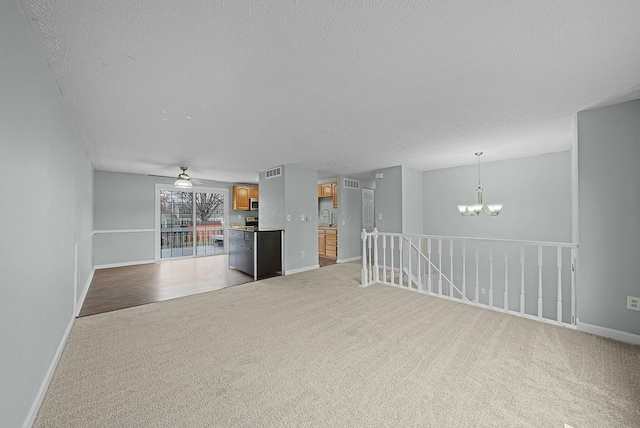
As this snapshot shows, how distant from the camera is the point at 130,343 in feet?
8.09

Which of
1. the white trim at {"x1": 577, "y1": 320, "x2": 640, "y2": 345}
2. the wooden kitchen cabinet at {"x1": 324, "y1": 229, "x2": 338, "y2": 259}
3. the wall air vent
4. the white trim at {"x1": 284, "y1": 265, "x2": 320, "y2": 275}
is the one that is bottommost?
the white trim at {"x1": 284, "y1": 265, "x2": 320, "y2": 275}

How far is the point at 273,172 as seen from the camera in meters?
5.79

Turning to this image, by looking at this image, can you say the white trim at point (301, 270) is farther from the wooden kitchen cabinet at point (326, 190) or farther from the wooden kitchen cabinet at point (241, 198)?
the wooden kitchen cabinet at point (241, 198)

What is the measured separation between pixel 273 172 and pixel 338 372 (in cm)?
457

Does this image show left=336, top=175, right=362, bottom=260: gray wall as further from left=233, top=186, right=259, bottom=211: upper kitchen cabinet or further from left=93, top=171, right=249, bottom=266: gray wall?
left=93, top=171, right=249, bottom=266: gray wall

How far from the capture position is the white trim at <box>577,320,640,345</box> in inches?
95.7

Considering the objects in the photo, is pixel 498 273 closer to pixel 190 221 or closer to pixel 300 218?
pixel 300 218

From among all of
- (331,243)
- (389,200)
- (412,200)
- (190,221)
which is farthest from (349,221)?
(190,221)

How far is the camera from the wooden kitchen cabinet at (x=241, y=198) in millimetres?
8227

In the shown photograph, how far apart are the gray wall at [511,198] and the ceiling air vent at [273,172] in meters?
3.64

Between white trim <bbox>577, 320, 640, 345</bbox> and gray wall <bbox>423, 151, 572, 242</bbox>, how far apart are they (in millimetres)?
2469

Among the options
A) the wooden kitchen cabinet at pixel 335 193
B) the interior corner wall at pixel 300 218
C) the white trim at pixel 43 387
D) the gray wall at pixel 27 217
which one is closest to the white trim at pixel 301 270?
the interior corner wall at pixel 300 218

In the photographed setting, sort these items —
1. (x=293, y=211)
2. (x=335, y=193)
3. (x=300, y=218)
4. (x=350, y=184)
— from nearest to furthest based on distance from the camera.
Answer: (x=293, y=211) < (x=300, y=218) < (x=335, y=193) < (x=350, y=184)

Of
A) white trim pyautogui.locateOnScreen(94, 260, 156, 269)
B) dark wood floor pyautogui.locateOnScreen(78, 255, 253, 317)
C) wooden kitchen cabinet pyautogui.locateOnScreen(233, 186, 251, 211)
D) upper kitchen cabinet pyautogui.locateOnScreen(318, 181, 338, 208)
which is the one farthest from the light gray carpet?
wooden kitchen cabinet pyautogui.locateOnScreen(233, 186, 251, 211)
